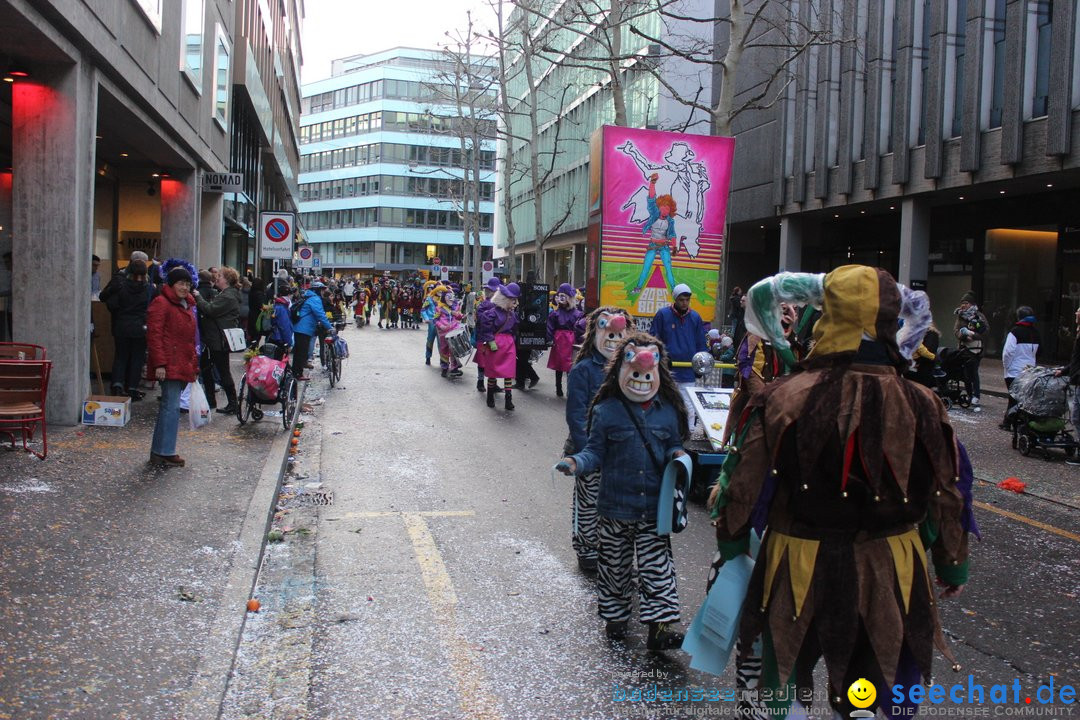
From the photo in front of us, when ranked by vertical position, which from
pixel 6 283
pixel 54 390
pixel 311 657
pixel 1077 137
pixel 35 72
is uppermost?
pixel 1077 137

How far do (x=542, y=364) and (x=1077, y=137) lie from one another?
12866 mm

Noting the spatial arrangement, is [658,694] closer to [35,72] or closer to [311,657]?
[311,657]

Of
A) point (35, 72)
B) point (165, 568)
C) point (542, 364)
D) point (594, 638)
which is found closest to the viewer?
point (594, 638)

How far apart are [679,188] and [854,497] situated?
10.8 m

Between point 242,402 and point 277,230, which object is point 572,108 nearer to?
point 277,230

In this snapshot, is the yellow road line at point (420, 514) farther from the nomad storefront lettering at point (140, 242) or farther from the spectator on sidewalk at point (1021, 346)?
the nomad storefront lettering at point (140, 242)

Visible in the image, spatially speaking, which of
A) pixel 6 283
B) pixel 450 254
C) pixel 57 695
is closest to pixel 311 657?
pixel 57 695

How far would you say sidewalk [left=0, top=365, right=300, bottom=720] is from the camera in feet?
13.5

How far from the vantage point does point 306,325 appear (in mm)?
15062

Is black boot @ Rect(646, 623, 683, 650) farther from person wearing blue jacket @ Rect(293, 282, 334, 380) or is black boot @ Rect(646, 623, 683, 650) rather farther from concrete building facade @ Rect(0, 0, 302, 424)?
person wearing blue jacket @ Rect(293, 282, 334, 380)

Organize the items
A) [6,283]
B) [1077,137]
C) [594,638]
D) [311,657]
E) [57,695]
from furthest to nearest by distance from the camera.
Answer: [1077,137] → [6,283] → [594,638] → [311,657] → [57,695]

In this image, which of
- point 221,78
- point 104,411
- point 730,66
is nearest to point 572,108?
point 730,66

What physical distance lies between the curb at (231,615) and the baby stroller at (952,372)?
466 inches

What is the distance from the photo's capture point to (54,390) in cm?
1045
